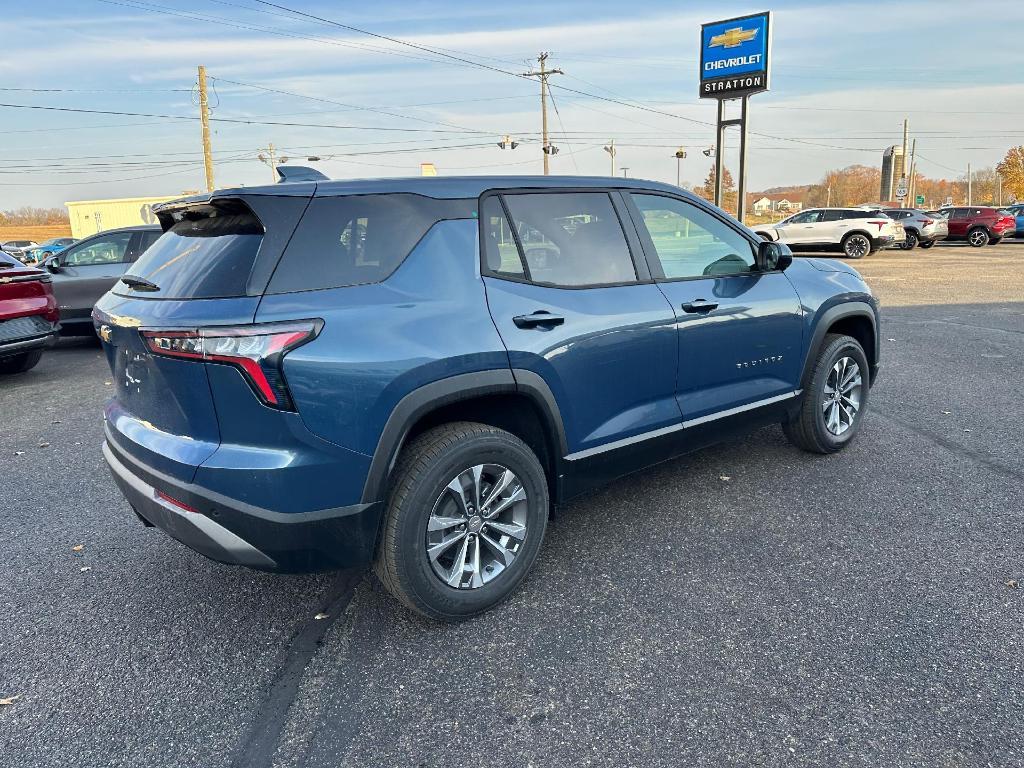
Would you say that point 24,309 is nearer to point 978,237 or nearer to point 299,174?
point 299,174

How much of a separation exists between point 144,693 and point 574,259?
7.74 feet

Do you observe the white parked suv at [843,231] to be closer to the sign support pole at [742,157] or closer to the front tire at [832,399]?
the sign support pole at [742,157]

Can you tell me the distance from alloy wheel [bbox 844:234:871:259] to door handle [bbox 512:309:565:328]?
80.4 ft

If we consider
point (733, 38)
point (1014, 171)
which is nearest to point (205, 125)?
point (733, 38)

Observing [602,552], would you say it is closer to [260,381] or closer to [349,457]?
[349,457]

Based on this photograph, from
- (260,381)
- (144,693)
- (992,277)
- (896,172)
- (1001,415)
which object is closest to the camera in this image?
(260,381)

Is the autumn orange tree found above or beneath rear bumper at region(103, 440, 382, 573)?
above

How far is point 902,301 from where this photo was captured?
1282 centimetres

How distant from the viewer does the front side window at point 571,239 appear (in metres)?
3.04

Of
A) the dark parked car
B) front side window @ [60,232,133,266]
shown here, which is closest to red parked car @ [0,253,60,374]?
the dark parked car

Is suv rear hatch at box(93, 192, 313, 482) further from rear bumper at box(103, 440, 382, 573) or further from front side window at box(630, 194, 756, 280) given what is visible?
front side window at box(630, 194, 756, 280)

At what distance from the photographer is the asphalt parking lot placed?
220cm

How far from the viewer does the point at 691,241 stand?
372 cm

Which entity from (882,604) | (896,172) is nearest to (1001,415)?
(882,604)
